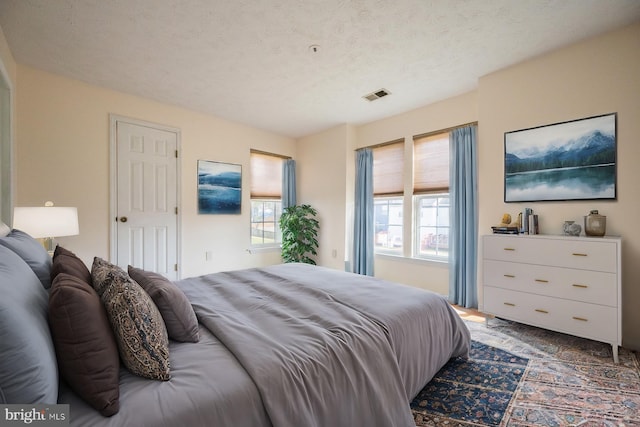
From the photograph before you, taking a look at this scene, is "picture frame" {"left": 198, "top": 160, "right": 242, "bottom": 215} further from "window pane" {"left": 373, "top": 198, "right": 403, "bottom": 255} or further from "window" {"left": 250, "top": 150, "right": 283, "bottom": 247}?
"window pane" {"left": 373, "top": 198, "right": 403, "bottom": 255}

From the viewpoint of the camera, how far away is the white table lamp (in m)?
2.18

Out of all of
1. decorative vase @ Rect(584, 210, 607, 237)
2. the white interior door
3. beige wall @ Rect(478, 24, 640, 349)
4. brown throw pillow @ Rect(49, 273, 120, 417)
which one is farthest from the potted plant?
brown throw pillow @ Rect(49, 273, 120, 417)

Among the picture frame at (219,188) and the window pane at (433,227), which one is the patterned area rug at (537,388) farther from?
the picture frame at (219,188)

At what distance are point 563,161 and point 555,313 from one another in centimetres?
136

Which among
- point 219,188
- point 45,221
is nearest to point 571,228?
point 219,188

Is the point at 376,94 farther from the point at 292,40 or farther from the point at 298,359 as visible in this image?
the point at 298,359

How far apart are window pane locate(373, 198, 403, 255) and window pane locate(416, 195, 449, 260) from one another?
1.03ft

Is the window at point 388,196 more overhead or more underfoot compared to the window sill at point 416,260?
more overhead

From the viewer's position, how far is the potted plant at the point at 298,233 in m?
4.81

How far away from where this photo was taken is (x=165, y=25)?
88.4 inches

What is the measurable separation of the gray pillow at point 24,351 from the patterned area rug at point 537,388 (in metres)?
1.62

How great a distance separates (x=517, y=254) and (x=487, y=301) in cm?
54

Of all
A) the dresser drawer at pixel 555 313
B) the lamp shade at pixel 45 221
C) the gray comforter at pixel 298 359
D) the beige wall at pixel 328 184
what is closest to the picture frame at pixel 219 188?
the beige wall at pixel 328 184

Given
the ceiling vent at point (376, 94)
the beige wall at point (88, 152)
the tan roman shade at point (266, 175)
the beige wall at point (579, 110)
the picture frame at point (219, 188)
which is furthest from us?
the tan roman shade at point (266, 175)
